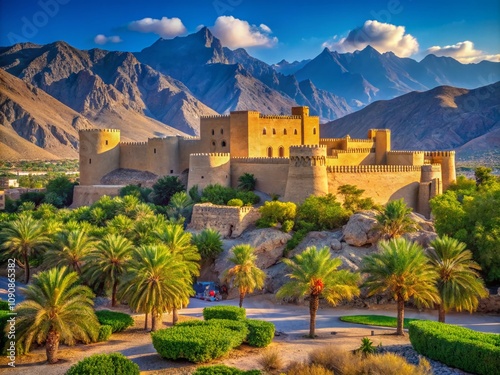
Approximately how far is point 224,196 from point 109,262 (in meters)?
12.0

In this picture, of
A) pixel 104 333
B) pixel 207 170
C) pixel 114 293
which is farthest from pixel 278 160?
pixel 104 333

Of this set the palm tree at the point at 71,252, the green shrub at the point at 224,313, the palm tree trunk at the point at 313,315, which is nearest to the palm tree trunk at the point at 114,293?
the palm tree at the point at 71,252

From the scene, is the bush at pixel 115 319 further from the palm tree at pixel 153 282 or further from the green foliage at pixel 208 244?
the green foliage at pixel 208 244

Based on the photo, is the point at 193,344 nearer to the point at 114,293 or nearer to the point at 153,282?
the point at 153,282

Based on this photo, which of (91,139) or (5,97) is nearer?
(91,139)

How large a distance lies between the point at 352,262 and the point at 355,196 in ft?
21.4

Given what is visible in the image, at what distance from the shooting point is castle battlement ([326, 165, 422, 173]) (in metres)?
33.9

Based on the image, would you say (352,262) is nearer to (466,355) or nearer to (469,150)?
(466,355)

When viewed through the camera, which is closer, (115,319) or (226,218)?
(115,319)

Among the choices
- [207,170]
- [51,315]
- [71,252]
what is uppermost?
[207,170]

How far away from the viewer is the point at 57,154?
130500 mm

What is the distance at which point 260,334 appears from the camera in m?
20.1

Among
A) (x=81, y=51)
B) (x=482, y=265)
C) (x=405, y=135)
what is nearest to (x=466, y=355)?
(x=482, y=265)

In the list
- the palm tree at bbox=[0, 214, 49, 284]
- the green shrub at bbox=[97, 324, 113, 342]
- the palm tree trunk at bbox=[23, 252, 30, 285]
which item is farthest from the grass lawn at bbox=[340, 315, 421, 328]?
the palm tree trunk at bbox=[23, 252, 30, 285]
